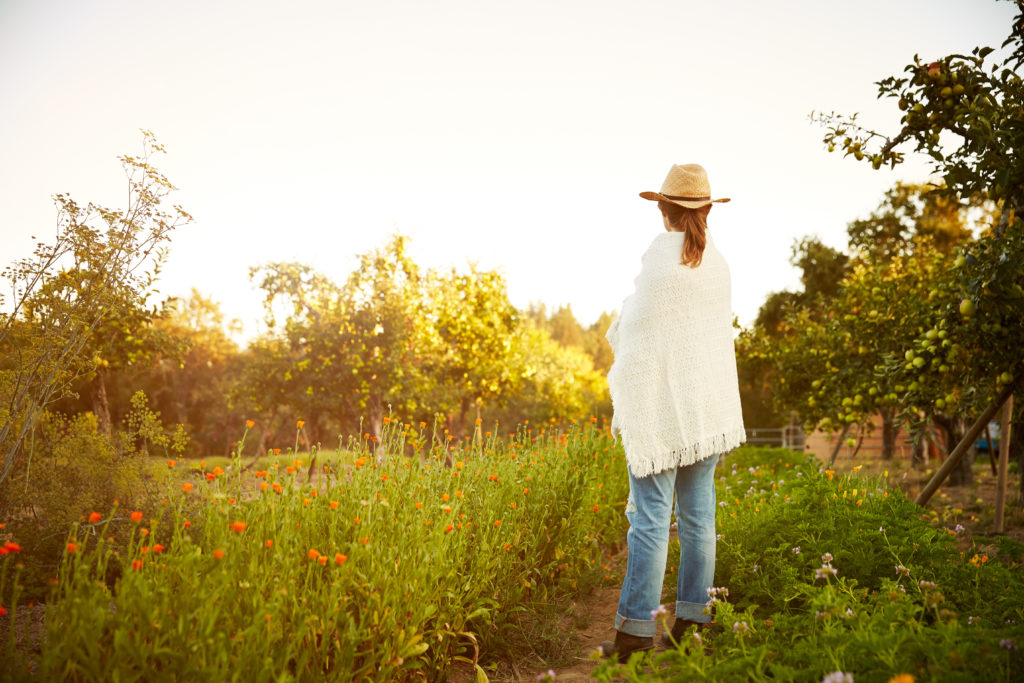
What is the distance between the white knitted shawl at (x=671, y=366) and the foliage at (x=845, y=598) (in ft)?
2.19

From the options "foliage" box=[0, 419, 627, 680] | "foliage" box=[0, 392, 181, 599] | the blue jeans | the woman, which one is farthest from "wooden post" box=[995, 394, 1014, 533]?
"foliage" box=[0, 392, 181, 599]

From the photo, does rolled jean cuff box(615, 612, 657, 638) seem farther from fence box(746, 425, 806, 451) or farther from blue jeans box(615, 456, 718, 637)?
fence box(746, 425, 806, 451)

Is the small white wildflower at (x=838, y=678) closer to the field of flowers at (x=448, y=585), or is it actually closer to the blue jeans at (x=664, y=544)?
the field of flowers at (x=448, y=585)

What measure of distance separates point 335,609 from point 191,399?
2835cm

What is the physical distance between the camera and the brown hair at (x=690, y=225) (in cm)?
291

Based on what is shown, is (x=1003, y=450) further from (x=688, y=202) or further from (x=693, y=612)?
(x=688, y=202)

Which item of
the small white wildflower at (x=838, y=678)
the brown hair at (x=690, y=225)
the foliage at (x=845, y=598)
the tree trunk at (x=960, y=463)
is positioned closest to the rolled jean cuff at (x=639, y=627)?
the foliage at (x=845, y=598)

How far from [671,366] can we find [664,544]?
2.62 ft

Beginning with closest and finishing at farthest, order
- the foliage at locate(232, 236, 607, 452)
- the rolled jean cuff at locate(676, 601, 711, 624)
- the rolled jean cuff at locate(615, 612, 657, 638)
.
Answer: the rolled jean cuff at locate(615, 612, 657, 638) → the rolled jean cuff at locate(676, 601, 711, 624) → the foliage at locate(232, 236, 607, 452)

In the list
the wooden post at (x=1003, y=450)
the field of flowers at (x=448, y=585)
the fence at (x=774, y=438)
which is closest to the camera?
the field of flowers at (x=448, y=585)

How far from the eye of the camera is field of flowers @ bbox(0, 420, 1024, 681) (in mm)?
1632

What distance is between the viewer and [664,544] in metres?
2.84

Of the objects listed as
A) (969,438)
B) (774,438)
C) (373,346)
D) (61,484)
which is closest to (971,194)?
(969,438)

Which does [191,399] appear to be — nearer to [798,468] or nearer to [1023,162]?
[798,468]
